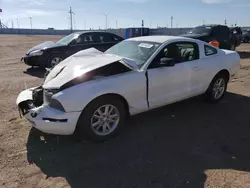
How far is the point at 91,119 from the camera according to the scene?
148 inches

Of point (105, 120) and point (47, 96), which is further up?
point (47, 96)

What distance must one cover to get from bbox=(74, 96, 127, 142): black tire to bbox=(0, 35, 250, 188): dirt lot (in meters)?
0.12

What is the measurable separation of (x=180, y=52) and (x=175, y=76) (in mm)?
623

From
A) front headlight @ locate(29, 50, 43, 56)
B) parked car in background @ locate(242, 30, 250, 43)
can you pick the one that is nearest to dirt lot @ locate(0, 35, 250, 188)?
front headlight @ locate(29, 50, 43, 56)

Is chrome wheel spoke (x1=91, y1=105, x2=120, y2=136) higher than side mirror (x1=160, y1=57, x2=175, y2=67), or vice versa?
side mirror (x1=160, y1=57, x2=175, y2=67)

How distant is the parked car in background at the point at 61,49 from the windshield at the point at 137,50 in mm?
4943

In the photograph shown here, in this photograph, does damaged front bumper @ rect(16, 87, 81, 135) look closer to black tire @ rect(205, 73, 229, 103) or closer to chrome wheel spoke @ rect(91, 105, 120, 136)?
chrome wheel spoke @ rect(91, 105, 120, 136)

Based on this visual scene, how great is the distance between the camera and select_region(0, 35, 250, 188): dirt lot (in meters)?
3.05

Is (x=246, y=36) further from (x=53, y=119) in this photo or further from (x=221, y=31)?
(x=53, y=119)

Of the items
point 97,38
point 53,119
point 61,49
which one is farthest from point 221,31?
point 53,119

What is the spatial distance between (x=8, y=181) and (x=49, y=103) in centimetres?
115

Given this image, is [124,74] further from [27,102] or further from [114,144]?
[27,102]

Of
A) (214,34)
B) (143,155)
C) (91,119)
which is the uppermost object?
(214,34)

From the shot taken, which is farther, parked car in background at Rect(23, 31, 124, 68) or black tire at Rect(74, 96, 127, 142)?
parked car in background at Rect(23, 31, 124, 68)
